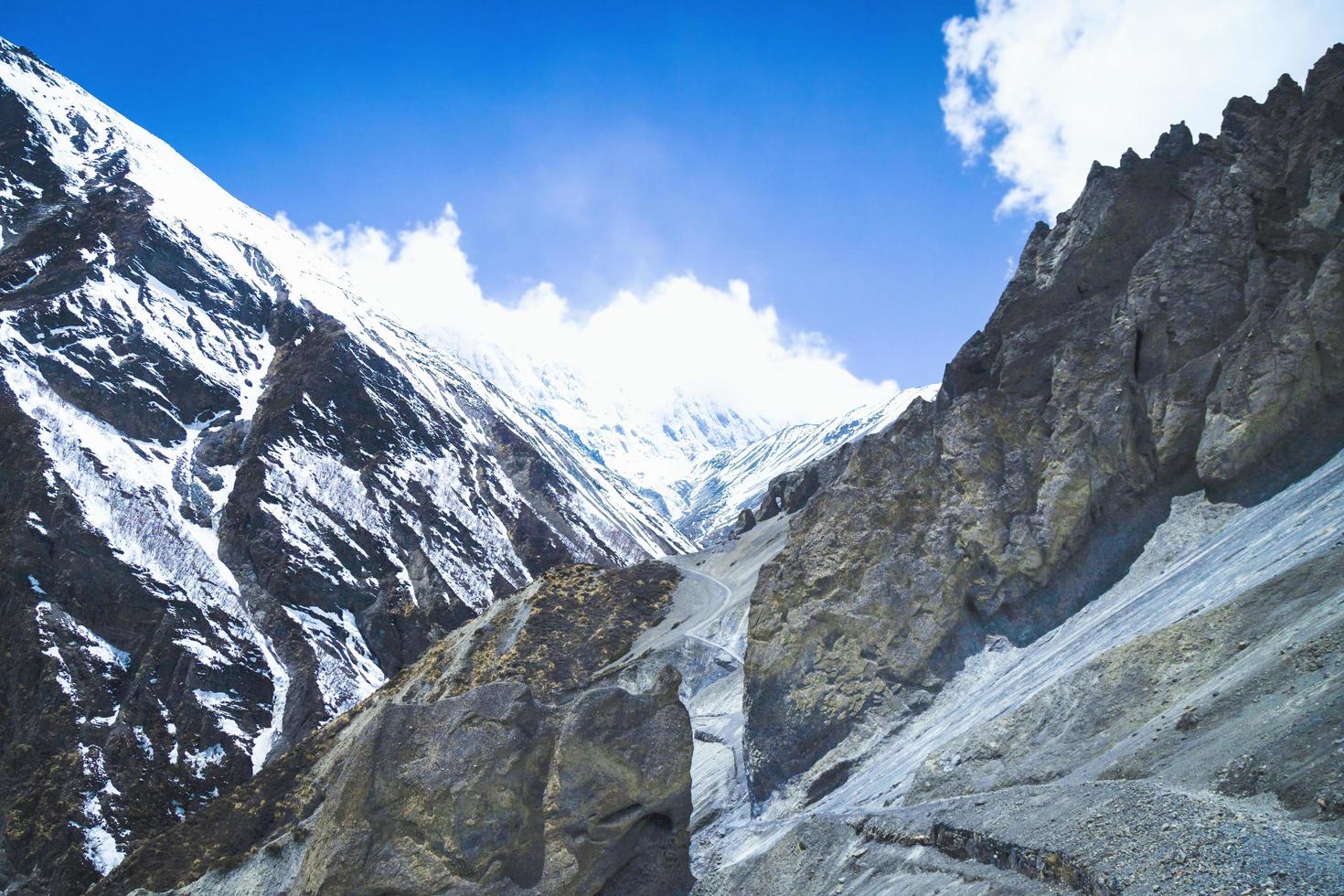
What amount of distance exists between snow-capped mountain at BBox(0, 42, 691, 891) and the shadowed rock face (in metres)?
71.4

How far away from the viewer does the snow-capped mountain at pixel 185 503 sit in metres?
85.4

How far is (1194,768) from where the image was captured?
14.9 m

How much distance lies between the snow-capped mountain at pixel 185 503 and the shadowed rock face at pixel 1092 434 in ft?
234

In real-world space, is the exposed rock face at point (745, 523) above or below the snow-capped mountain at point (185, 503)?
below

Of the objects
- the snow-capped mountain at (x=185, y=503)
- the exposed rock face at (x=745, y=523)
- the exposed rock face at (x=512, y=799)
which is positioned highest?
the snow-capped mountain at (x=185, y=503)

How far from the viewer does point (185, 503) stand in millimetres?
112438

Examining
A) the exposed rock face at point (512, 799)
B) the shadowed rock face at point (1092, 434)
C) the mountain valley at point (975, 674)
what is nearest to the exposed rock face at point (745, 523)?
the mountain valley at point (975, 674)

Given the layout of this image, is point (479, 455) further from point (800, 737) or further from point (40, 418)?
point (800, 737)

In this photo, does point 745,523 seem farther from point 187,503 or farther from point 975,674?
point 975,674

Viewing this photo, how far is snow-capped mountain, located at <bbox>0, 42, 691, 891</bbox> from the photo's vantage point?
8544 centimetres

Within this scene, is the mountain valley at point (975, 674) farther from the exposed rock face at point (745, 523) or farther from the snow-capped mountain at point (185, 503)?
the exposed rock face at point (745, 523)

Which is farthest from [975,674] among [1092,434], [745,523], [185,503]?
[185,503]

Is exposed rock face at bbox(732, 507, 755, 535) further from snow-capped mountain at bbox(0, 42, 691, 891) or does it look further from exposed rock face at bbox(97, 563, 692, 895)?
exposed rock face at bbox(97, 563, 692, 895)

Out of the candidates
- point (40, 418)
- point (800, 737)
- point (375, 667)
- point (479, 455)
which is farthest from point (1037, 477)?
point (479, 455)
